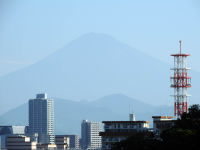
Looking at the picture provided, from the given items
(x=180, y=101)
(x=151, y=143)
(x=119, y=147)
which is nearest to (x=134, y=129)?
(x=180, y=101)

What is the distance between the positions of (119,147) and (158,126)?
42.1 meters

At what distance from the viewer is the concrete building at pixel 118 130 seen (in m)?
158

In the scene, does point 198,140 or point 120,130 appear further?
point 120,130

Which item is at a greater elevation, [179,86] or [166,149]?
[179,86]

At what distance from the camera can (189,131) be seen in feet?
330

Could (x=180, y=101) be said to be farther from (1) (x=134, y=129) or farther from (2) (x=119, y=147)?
(2) (x=119, y=147)

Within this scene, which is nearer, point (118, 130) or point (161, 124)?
point (161, 124)

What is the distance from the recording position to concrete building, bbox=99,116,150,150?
158 meters

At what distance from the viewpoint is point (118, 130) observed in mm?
159875

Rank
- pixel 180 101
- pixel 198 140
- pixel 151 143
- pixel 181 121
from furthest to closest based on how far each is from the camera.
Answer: pixel 180 101
pixel 181 121
pixel 151 143
pixel 198 140

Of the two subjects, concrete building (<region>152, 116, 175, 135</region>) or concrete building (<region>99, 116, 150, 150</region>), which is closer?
concrete building (<region>152, 116, 175, 135</region>)

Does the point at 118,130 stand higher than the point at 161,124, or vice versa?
the point at 161,124

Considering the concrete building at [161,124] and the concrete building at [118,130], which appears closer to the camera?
the concrete building at [161,124]

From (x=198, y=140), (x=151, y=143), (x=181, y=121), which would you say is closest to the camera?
(x=198, y=140)
